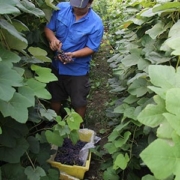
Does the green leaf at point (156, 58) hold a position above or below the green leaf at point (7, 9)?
below

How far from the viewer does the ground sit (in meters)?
2.54

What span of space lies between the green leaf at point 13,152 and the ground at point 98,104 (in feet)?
3.45

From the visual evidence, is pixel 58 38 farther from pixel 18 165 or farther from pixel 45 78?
pixel 18 165

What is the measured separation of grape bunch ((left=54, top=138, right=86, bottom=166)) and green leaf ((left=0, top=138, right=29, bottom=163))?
3.02 ft

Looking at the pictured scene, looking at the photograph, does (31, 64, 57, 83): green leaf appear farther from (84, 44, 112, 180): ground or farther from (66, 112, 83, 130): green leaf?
(84, 44, 112, 180): ground

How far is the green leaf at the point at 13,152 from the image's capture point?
4.82ft

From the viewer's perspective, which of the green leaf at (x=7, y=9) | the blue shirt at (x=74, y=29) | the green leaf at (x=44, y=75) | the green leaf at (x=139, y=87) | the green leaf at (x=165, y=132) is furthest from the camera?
the blue shirt at (x=74, y=29)

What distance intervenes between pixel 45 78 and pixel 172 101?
838 mm

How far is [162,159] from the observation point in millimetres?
686

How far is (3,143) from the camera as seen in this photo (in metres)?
1.39

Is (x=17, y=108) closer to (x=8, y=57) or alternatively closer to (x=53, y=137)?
(x=8, y=57)

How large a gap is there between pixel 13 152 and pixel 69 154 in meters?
1.01

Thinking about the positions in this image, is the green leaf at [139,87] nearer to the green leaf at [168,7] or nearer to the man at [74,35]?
the green leaf at [168,7]

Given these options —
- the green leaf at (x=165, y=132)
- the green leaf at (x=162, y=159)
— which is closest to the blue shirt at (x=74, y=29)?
the green leaf at (x=165, y=132)
